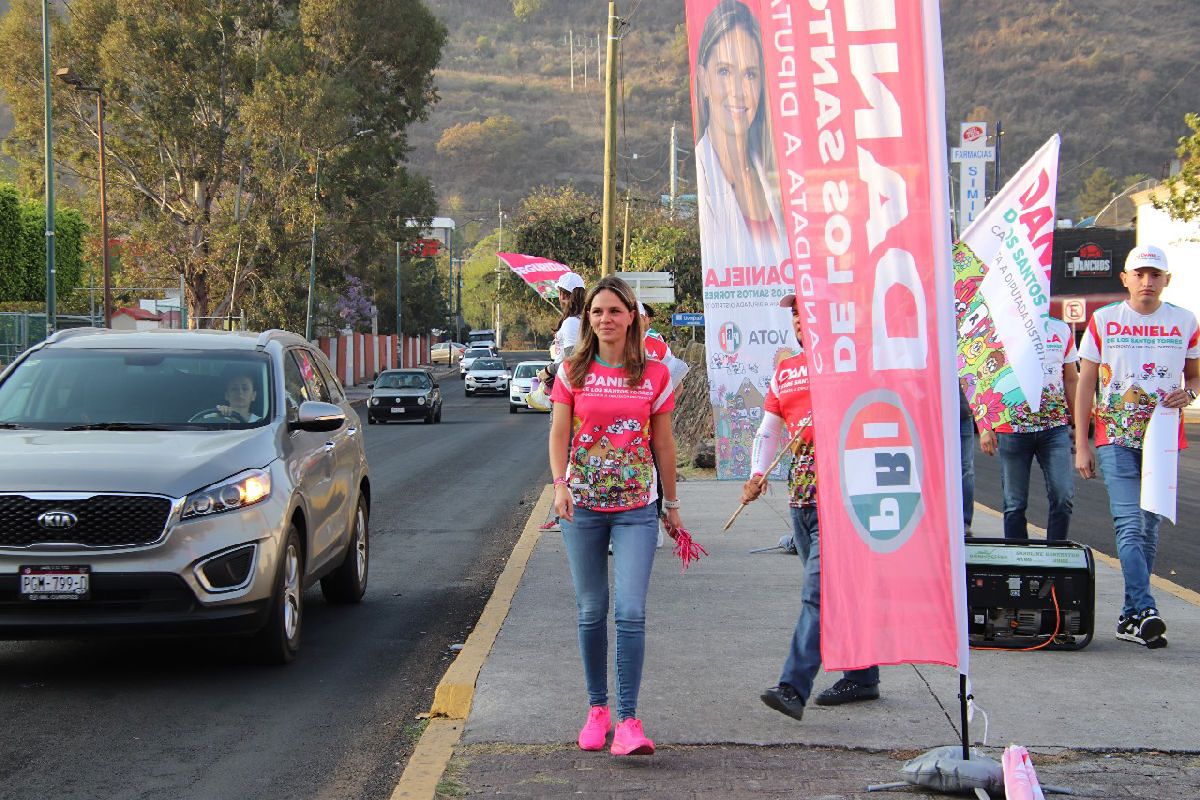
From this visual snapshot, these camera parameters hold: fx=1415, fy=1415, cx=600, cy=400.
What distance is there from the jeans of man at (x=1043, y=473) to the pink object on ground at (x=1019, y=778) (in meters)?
3.57

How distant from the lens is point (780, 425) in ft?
20.4

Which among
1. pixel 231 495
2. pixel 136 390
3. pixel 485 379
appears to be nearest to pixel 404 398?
pixel 485 379

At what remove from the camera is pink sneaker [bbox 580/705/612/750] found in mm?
5496

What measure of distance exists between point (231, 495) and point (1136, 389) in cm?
464

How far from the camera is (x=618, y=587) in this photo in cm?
553

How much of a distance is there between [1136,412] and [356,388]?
59.7 m

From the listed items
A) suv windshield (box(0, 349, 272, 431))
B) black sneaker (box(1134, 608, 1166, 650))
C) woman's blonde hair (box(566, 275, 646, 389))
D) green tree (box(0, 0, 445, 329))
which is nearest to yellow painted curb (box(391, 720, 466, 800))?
woman's blonde hair (box(566, 275, 646, 389))

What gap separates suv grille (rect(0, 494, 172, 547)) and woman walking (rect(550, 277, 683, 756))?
224 centimetres

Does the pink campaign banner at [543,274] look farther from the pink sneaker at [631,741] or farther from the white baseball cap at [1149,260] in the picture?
the pink sneaker at [631,741]

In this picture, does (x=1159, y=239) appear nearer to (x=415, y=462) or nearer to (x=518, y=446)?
(x=518, y=446)

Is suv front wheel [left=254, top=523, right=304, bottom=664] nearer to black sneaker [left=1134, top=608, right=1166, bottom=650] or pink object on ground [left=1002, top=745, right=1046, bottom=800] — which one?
pink object on ground [left=1002, top=745, right=1046, bottom=800]

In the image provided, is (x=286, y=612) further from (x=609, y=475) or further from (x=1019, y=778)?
(x=1019, y=778)

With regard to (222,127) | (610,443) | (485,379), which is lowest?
(610,443)

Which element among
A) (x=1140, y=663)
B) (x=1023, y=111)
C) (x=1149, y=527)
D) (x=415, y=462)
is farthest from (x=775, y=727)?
(x=1023, y=111)
